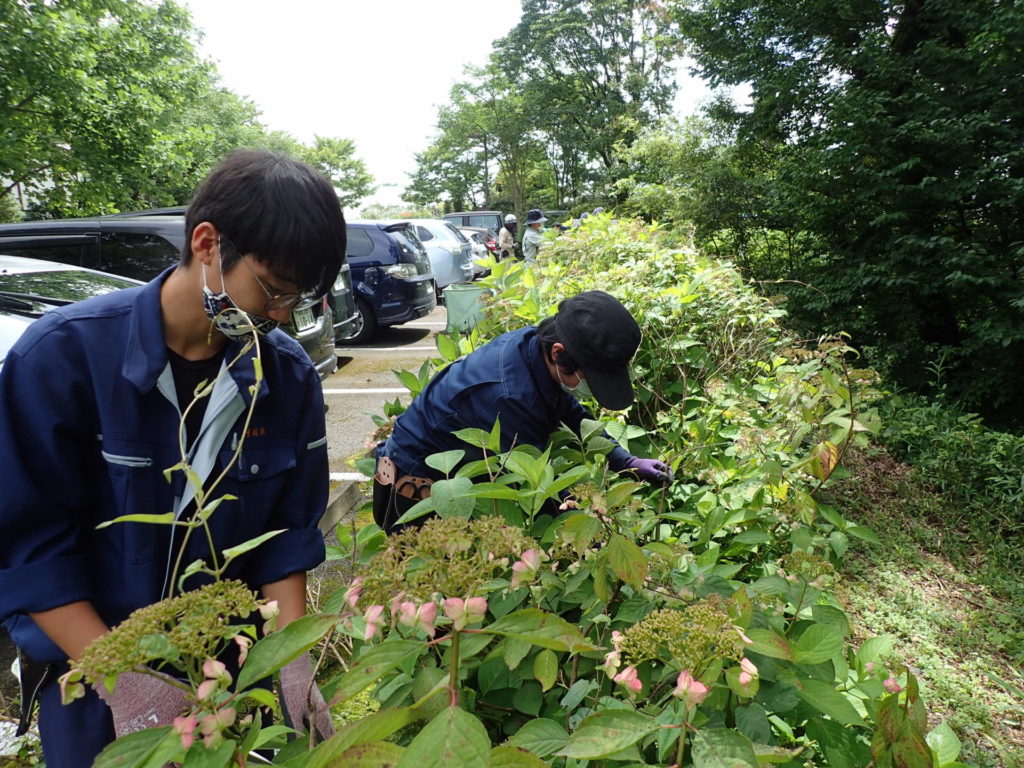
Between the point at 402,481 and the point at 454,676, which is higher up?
the point at 454,676

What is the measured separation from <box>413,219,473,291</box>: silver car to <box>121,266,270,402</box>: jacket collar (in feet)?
35.8

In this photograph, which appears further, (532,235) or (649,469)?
(532,235)

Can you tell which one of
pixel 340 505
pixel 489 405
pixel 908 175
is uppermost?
pixel 908 175

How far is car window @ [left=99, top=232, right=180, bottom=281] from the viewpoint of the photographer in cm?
505

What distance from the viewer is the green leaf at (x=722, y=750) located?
0.74m

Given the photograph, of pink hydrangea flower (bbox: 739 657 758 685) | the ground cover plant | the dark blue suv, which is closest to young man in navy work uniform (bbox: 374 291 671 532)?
the ground cover plant

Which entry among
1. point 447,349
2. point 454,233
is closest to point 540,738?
point 447,349

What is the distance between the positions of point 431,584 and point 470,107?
37940 mm

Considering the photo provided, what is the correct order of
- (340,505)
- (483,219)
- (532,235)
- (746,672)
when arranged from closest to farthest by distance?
(746,672) < (340,505) < (532,235) < (483,219)

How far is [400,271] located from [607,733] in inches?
332

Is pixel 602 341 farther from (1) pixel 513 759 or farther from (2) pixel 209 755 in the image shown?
(2) pixel 209 755

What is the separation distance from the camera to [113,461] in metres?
1.16

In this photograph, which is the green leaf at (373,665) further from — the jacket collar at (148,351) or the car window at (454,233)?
the car window at (454,233)

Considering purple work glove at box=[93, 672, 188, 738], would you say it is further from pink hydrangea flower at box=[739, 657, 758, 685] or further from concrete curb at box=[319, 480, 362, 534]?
concrete curb at box=[319, 480, 362, 534]
